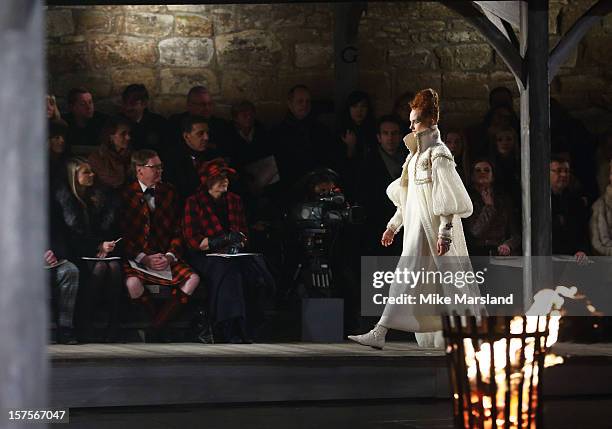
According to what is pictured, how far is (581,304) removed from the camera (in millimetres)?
10023

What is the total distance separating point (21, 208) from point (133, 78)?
7188 mm

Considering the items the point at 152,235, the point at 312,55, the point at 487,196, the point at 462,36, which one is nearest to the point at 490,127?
→ the point at 487,196

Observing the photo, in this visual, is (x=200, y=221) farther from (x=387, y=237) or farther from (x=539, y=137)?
(x=539, y=137)

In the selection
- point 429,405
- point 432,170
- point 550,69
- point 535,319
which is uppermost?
point 550,69

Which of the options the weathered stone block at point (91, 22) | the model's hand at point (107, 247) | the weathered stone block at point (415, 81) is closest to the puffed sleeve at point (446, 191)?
the model's hand at point (107, 247)

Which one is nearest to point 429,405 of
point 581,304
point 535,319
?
point 581,304

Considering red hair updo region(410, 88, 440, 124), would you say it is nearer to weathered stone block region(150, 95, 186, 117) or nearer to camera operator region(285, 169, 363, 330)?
camera operator region(285, 169, 363, 330)

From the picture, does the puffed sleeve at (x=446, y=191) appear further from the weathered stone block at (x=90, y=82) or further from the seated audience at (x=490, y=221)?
the weathered stone block at (x=90, y=82)

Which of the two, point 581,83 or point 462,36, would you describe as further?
point 581,83

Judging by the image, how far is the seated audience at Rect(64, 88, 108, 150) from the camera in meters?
10.2

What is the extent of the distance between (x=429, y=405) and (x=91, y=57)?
14.1ft

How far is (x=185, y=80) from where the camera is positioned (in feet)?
37.2

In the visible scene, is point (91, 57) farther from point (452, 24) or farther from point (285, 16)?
point (452, 24)

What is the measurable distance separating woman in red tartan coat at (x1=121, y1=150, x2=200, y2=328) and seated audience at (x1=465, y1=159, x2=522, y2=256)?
6.76 ft
